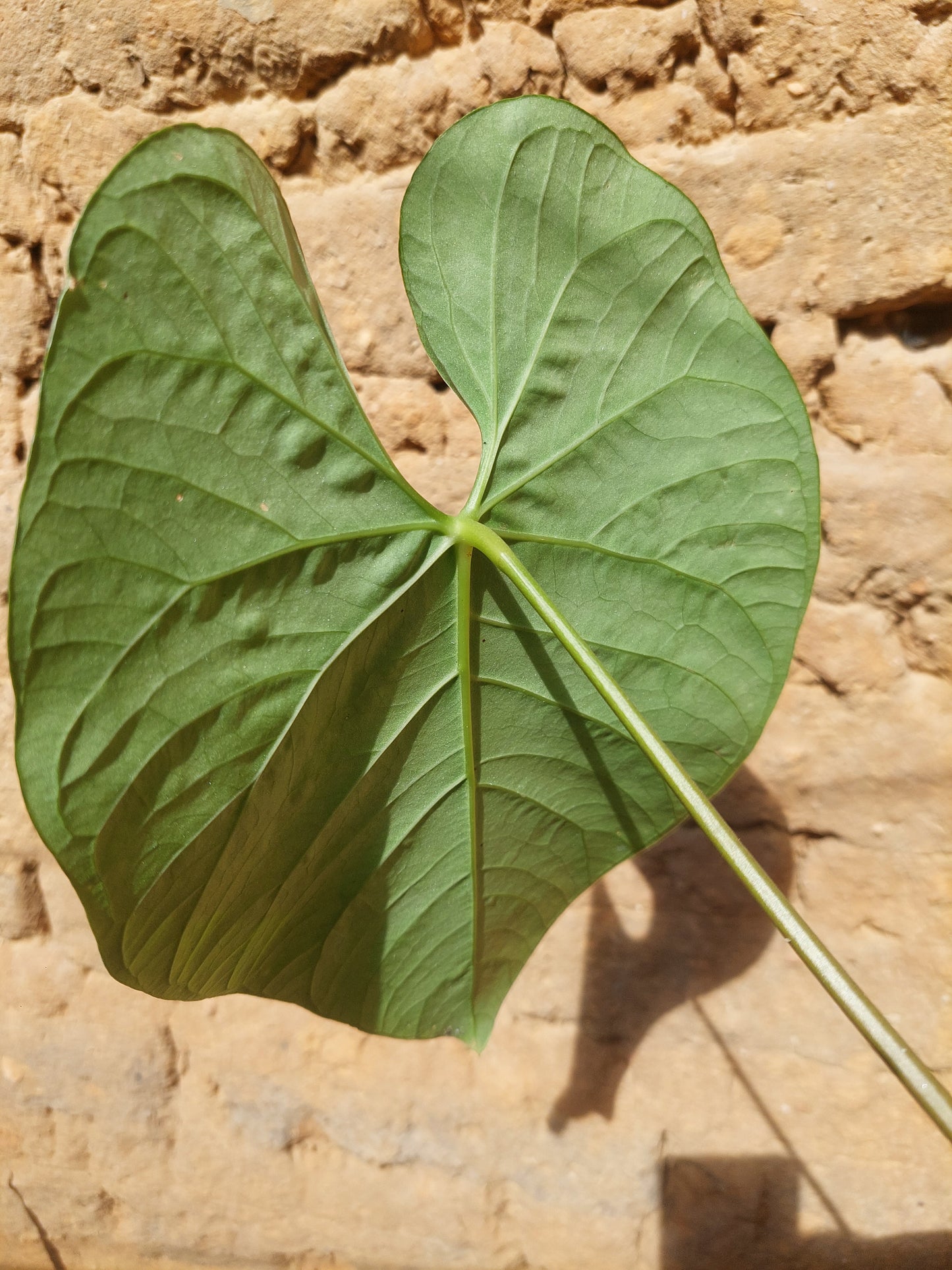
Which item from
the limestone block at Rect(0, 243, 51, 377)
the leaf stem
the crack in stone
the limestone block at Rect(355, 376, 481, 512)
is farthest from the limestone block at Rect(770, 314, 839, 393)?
the crack in stone

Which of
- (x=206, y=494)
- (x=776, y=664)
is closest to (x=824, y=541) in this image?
(x=776, y=664)

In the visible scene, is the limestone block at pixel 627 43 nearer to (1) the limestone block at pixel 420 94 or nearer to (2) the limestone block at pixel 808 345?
(1) the limestone block at pixel 420 94

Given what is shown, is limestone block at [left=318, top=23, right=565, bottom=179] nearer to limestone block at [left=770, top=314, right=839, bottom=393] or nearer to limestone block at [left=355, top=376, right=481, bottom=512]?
limestone block at [left=355, top=376, right=481, bottom=512]

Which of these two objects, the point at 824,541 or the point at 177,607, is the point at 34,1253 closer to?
the point at 177,607

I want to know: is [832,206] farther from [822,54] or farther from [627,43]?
[627,43]

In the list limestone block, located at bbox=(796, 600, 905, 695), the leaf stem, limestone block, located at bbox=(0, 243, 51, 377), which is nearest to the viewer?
the leaf stem

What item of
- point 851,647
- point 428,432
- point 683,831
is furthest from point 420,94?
point 683,831
